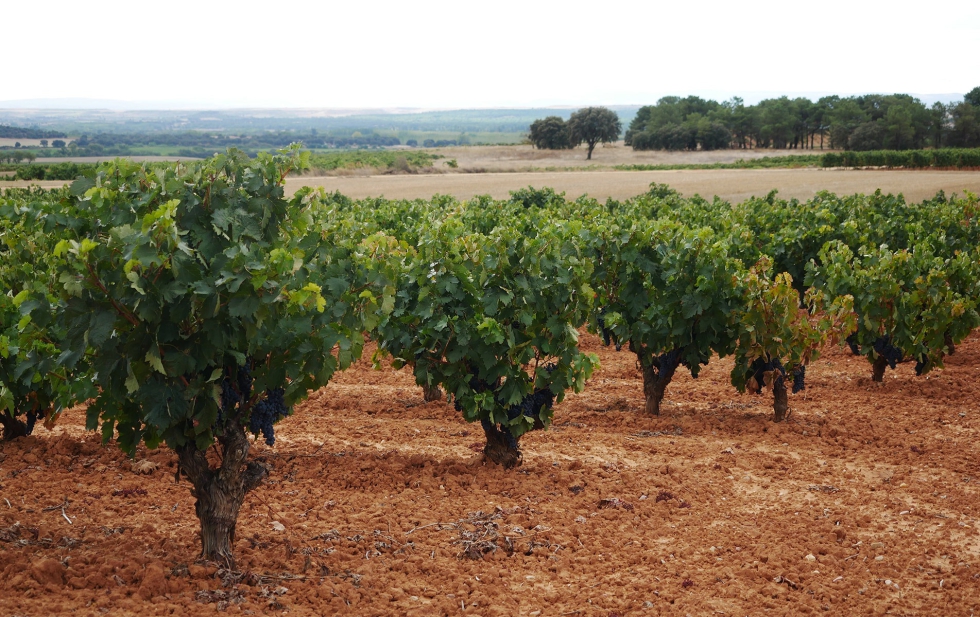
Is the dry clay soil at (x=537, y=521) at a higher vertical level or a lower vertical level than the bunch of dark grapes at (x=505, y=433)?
lower

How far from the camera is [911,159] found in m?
69.4

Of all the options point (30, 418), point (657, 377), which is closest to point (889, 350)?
point (657, 377)

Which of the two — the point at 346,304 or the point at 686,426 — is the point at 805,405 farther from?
the point at 346,304

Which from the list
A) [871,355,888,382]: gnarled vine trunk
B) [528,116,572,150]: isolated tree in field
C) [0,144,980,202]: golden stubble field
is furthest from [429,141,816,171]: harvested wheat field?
[871,355,888,382]: gnarled vine trunk

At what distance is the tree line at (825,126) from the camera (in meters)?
86.8

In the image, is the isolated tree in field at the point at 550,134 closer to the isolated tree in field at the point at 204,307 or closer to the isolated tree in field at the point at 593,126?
the isolated tree in field at the point at 593,126

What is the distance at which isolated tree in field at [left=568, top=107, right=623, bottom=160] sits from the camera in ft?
333

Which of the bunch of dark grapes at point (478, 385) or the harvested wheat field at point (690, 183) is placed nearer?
the bunch of dark grapes at point (478, 385)

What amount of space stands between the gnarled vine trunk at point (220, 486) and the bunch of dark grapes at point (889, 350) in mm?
8970

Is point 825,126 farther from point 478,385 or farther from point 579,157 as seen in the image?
point 478,385

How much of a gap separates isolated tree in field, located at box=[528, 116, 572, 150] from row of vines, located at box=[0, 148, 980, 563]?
9401 centimetres

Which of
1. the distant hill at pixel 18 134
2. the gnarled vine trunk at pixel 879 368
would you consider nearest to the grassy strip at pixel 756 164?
the gnarled vine trunk at pixel 879 368

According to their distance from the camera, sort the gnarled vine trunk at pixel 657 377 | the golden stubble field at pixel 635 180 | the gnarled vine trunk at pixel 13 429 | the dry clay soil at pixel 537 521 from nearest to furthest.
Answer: the dry clay soil at pixel 537 521, the gnarled vine trunk at pixel 13 429, the gnarled vine trunk at pixel 657 377, the golden stubble field at pixel 635 180

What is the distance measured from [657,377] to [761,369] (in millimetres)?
1203
